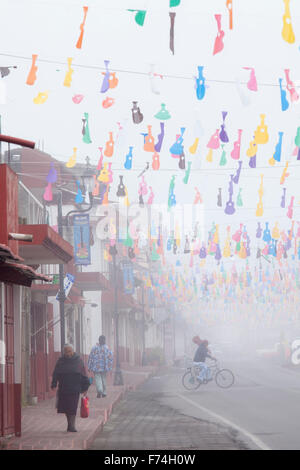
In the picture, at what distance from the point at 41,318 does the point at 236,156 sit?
12413 millimetres

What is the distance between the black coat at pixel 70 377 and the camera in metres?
18.6

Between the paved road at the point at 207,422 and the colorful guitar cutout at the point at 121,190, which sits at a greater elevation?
the colorful guitar cutout at the point at 121,190

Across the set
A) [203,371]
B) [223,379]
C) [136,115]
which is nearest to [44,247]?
[136,115]

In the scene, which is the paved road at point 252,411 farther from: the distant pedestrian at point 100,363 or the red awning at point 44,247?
the red awning at point 44,247

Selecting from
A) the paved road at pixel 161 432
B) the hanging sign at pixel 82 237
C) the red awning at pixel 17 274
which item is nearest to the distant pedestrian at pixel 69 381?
the paved road at pixel 161 432

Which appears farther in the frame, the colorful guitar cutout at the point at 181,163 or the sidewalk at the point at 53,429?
the colorful guitar cutout at the point at 181,163

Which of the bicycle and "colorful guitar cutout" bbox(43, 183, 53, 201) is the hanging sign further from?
the bicycle

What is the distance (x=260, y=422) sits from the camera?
19.8m

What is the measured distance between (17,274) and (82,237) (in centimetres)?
1862

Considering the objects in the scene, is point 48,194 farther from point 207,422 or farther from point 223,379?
point 207,422

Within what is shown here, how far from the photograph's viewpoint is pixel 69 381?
61.1ft
